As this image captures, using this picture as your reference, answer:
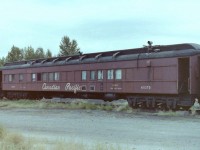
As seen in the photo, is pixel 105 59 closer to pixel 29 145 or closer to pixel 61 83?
pixel 61 83

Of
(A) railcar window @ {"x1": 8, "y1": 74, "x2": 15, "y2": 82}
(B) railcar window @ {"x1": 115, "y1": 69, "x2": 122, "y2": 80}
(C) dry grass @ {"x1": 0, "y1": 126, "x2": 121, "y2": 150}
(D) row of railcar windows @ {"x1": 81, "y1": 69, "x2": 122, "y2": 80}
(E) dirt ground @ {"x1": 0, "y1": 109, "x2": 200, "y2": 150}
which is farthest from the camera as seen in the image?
(A) railcar window @ {"x1": 8, "y1": 74, "x2": 15, "y2": 82}

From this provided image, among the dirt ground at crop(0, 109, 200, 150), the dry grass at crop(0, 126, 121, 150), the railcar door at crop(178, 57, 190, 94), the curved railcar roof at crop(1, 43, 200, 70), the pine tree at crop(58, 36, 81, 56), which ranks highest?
the pine tree at crop(58, 36, 81, 56)

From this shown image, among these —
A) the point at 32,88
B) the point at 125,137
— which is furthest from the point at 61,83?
the point at 125,137

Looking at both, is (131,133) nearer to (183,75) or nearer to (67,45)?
(183,75)

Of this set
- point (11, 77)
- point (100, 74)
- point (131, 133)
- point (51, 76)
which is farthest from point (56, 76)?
point (131, 133)

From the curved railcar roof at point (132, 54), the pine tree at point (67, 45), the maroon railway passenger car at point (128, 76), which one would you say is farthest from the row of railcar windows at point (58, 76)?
the pine tree at point (67, 45)

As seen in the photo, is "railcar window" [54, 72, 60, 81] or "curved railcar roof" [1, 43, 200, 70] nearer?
"curved railcar roof" [1, 43, 200, 70]

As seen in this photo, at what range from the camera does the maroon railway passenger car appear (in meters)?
22.4

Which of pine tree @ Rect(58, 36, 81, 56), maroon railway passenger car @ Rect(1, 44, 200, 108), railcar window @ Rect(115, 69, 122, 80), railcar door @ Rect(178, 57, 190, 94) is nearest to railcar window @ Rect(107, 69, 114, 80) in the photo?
maroon railway passenger car @ Rect(1, 44, 200, 108)

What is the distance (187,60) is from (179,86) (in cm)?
152

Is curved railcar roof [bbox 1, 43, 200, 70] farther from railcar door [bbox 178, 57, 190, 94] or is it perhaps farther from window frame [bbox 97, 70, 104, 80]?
window frame [bbox 97, 70, 104, 80]

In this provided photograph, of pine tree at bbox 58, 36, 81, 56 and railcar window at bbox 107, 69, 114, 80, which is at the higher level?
pine tree at bbox 58, 36, 81, 56

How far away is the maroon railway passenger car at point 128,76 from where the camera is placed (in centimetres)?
2242

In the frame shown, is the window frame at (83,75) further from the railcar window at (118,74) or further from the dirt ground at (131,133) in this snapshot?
the dirt ground at (131,133)
